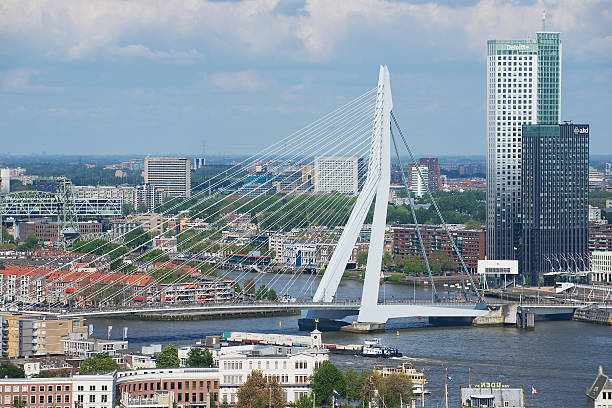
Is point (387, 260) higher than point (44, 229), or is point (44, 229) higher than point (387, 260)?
point (44, 229)

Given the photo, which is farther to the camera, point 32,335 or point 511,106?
point 511,106

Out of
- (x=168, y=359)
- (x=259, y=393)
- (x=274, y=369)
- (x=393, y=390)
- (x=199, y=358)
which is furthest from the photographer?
(x=168, y=359)

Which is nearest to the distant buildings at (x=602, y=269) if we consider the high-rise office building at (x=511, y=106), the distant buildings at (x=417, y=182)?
the high-rise office building at (x=511, y=106)

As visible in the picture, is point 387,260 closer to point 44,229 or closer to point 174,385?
point 44,229

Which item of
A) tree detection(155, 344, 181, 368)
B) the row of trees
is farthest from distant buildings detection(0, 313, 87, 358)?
the row of trees

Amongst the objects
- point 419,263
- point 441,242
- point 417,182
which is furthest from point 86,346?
point 417,182

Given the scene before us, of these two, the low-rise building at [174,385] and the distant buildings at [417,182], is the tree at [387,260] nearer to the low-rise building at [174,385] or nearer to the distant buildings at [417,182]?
the low-rise building at [174,385]

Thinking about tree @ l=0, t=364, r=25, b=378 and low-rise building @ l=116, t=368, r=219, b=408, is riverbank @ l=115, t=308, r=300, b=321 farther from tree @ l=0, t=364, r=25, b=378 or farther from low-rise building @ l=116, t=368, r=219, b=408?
low-rise building @ l=116, t=368, r=219, b=408
